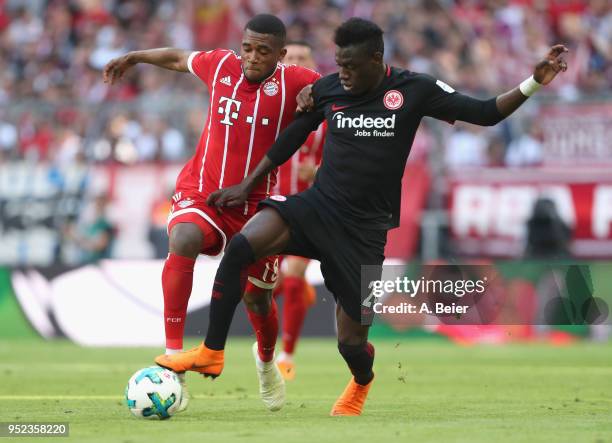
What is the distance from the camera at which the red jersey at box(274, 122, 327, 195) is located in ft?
39.2

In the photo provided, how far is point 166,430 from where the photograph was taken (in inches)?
286

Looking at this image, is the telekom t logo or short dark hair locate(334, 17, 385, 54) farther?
the telekom t logo

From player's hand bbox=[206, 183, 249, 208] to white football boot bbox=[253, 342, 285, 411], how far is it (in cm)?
119

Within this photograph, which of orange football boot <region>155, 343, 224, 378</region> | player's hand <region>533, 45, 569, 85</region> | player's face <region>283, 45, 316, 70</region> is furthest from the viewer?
player's face <region>283, 45, 316, 70</region>

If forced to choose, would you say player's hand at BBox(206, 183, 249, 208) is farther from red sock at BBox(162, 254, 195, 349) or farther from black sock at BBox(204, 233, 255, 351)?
black sock at BBox(204, 233, 255, 351)

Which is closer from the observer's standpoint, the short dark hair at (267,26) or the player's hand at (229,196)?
the player's hand at (229,196)

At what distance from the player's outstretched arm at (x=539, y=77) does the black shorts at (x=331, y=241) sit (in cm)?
117

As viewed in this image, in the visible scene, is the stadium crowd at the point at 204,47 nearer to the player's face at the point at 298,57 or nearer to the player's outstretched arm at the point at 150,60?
the player's face at the point at 298,57

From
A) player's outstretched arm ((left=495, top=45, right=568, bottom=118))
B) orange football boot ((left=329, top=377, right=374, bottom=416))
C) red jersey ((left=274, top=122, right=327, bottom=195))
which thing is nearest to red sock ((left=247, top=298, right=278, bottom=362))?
orange football boot ((left=329, top=377, right=374, bottom=416))

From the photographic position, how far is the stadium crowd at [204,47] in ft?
63.8

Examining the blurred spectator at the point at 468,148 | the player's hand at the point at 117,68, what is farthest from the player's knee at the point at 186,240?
the blurred spectator at the point at 468,148

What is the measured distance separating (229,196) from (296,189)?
344 centimetres

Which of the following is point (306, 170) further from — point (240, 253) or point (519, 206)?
point (519, 206)

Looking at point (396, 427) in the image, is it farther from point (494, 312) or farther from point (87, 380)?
point (87, 380)
